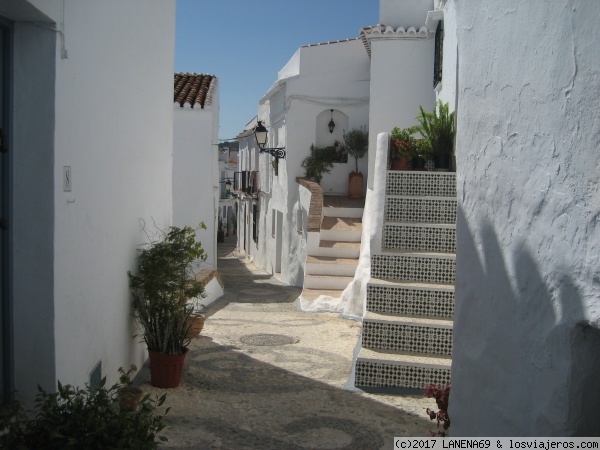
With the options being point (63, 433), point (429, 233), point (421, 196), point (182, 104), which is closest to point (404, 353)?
point (429, 233)

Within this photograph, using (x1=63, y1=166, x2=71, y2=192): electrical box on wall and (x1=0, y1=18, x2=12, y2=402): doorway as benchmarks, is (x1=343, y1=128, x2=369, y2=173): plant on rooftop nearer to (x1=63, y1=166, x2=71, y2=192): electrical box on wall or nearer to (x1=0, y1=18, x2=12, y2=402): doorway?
(x1=63, y1=166, x2=71, y2=192): electrical box on wall

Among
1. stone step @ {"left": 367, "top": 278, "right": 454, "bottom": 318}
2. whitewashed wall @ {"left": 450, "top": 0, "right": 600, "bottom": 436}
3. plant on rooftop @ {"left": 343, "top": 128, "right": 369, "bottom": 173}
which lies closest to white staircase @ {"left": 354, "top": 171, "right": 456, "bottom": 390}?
stone step @ {"left": 367, "top": 278, "right": 454, "bottom": 318}

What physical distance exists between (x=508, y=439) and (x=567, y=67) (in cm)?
185

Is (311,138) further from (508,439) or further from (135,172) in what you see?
(508,439)

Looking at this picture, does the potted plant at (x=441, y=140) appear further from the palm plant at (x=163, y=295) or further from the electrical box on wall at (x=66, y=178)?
the electrical box on wall at (x=66, y=178)

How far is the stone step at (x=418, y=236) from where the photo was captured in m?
7.64

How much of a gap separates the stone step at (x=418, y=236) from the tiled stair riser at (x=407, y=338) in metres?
1.27

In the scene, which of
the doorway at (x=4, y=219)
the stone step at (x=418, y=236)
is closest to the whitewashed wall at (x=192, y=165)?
the stone step at (x=418, y=236)

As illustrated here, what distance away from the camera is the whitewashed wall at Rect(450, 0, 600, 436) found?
2.78m

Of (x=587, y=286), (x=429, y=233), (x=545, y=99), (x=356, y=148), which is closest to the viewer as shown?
(x=587, y=286)

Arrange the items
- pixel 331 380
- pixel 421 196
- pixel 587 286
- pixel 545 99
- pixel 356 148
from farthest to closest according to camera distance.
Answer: pixel 356 148
pixel 421 196
pixel 331 380
pixel 545 99
pixel 587 286

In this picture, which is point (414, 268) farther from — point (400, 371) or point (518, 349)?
point (518, 349)

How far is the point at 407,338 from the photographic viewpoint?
22.1ft

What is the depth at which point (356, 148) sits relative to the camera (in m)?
18.6
